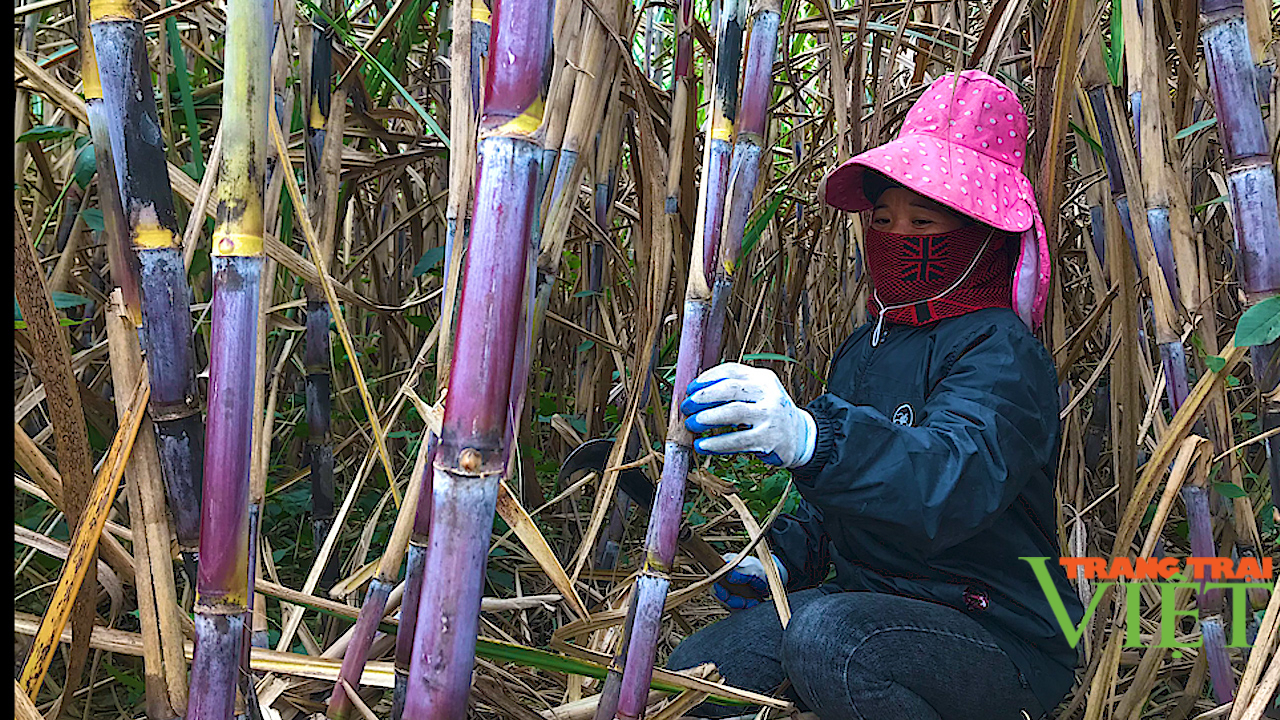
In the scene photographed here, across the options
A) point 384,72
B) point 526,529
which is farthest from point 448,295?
point 384,72

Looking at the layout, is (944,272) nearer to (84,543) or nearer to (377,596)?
(377,596)

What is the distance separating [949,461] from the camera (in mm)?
902

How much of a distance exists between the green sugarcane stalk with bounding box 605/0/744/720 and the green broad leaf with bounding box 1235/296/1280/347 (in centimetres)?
42

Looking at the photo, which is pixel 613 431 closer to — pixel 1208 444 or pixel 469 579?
pixel 1208 444

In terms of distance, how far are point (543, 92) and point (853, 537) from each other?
869mm

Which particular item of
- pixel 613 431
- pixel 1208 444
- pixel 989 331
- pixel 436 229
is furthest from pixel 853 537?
pixel 436 229

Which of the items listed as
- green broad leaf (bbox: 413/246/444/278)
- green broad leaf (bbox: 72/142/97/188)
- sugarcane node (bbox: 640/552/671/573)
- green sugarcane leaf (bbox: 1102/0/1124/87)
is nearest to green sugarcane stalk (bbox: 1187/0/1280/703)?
green sugarcane leaf (bbox: 1102/0/1124/87)

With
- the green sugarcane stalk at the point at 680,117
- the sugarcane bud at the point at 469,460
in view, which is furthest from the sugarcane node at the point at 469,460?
the green sugarcane stalk at the point at 680,117

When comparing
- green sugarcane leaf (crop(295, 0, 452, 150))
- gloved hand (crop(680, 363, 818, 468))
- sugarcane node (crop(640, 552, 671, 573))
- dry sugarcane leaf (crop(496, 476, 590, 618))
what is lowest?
sugarcane node (crop(640, 552, 671, 573))

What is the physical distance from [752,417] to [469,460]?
364 mm

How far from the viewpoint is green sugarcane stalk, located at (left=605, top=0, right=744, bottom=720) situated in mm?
622

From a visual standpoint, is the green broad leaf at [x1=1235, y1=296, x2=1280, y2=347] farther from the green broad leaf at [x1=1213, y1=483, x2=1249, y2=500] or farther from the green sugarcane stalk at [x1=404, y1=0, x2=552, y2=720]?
the green sugarcane stalk at [x1=404, y1=0, x2=552, y2=720]

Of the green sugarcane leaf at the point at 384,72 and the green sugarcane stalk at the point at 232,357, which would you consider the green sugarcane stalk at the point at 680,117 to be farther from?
the green sugarcane stalk at the point at 232,357

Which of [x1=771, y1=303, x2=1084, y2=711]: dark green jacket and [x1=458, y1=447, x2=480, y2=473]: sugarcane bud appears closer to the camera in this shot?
[x1=458, y1=447, x2=480, y2=473]: sugarcane bud
